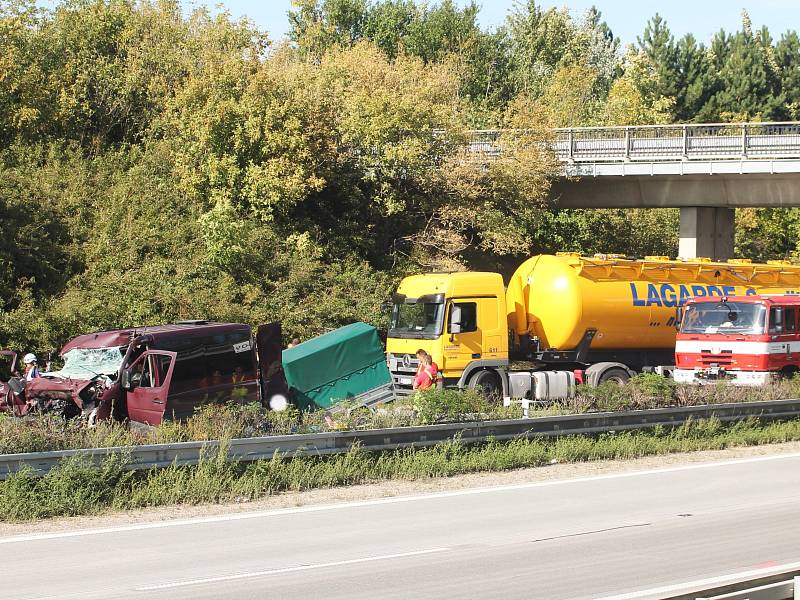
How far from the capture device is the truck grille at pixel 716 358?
25297mm

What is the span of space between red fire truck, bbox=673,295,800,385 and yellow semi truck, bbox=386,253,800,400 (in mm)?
1712

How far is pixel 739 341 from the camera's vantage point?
2514 cm

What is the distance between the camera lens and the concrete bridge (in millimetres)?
39281

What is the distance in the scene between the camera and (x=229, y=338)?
18328mm

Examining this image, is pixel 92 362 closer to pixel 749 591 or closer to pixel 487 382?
pixel 487 382

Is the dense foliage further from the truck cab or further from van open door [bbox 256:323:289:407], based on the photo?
van open door [bbox 256:323:289:407]

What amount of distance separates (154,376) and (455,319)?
9.10m

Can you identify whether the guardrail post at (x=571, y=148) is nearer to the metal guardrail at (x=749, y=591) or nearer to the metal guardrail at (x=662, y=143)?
the metal guardrail at (x=662, y=143)

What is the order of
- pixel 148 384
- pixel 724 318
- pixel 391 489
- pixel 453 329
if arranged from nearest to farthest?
pixel 391 489 → pixel 148 384 → pixel 453 329 → pixel 724 318

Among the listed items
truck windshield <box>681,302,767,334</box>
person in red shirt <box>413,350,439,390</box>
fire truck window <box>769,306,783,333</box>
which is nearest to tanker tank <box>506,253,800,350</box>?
truck windshield <box>681,302,767,334</box>

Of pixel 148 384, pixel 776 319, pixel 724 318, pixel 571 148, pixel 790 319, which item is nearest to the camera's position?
pixel 148 384

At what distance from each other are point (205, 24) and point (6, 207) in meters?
19.9

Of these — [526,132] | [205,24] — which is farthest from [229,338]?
[205,24]

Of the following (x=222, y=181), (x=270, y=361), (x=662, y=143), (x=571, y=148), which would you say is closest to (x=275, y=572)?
(x=270, y=361)
